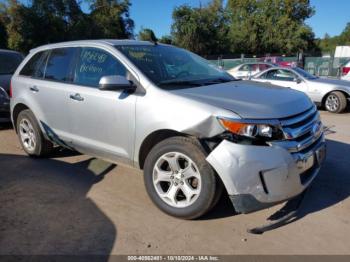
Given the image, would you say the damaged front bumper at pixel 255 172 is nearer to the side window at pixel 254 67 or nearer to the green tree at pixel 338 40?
the side window at pixel 254 67

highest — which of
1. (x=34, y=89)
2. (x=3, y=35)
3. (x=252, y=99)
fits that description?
(x=3, y=35)

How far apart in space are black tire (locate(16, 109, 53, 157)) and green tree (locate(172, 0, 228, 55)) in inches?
1641

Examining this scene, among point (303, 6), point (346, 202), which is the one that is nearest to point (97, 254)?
point (346, 202)

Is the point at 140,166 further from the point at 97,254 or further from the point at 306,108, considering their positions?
the point at 306,108

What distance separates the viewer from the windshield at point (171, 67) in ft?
12.9

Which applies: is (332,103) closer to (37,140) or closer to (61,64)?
(61,64)

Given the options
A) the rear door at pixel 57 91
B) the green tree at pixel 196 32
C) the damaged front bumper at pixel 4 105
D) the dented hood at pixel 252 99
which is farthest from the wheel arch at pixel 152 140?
the green tree at pixel 196 32

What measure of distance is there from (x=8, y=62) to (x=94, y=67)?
5.39 meters

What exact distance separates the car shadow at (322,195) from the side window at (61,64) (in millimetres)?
2472

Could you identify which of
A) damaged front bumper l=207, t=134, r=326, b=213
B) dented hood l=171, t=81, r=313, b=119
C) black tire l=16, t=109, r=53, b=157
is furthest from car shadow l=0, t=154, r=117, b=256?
dented hood l=171, t=81, r=313, b=119

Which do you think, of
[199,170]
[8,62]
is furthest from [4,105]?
[199,170]

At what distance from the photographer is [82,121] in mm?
4348

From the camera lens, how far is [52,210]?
381 centimetres

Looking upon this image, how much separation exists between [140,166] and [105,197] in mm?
582
